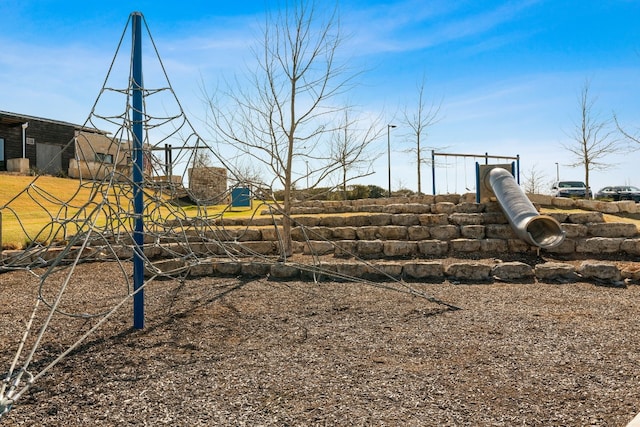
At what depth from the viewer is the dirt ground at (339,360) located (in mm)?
2707

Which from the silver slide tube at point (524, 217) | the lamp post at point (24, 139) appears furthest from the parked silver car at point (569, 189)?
the lamp post at point (24, 139)

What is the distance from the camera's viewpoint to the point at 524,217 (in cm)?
858

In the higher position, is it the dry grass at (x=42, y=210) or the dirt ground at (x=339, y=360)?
the dry grass at (x=42, y=210)

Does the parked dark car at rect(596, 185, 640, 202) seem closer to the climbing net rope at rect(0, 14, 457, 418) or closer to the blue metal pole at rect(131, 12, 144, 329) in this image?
the climbing net rope at rect(0, 14, 457, 418)

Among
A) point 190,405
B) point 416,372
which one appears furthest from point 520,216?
point 190,405

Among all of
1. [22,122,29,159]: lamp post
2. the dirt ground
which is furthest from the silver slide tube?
[22,122,29,159]: lamp post

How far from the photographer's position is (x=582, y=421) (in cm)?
258

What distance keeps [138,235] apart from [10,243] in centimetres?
593

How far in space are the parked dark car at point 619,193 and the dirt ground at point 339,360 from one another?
72.0ft

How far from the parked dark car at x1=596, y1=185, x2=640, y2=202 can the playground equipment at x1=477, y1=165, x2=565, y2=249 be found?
17209 millimetres

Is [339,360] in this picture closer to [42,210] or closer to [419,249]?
[419,249]

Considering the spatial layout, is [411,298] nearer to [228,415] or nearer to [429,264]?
[429,264]

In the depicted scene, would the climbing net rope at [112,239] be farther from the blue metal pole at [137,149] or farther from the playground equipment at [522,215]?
the playground equipment at [522,215]

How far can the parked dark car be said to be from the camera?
78.6 feet
